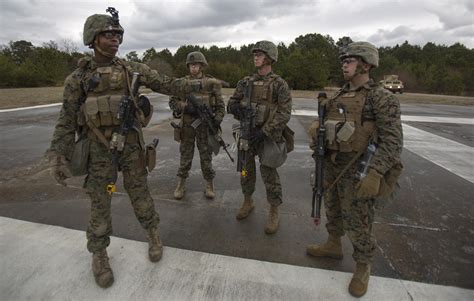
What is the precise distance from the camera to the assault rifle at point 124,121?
2.29m

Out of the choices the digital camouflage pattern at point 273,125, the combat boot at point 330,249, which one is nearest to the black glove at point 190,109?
the digital camouflage pattern at point 273,125

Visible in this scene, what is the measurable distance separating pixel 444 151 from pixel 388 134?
6.01 metres

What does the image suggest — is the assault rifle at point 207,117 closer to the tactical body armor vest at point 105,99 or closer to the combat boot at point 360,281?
the tactical body armor vest at point 105,99

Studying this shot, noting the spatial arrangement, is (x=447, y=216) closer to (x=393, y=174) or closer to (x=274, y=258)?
(x=393, y=174)

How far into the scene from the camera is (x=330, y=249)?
9.08 ft

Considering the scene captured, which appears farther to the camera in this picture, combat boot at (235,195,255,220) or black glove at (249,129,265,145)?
combat boot at (235,195,255,220)

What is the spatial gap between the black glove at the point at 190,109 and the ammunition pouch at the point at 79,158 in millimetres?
1633

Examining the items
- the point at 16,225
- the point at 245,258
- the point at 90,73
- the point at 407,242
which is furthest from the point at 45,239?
the point at 407,242

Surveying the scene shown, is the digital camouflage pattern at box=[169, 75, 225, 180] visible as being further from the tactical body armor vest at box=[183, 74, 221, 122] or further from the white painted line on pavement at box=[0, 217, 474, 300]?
the white painted line on pavement at box=[0, 217, 474, 300]

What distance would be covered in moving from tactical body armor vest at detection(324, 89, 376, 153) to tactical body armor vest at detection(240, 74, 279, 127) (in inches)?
32.9

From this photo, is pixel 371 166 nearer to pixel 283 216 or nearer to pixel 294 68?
pixel 283 216

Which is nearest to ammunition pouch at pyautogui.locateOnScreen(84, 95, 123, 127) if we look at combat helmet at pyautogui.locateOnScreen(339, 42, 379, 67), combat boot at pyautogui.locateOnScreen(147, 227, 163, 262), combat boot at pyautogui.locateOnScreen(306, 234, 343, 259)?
combat boot at pyautogui.locateOnScreen(147, 227, 163, 262)

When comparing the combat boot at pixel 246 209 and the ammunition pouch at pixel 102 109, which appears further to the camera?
the combat boot at pixel 246 209

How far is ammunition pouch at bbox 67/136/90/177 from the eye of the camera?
7.79ft
